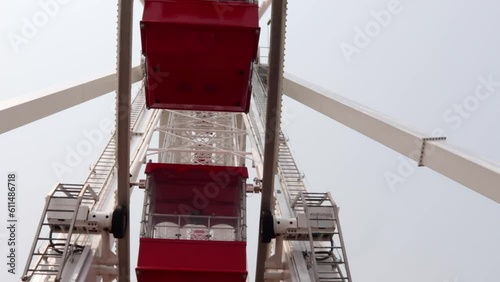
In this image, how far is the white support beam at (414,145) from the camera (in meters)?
5.57

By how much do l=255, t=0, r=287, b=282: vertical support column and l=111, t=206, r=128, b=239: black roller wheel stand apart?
2026 mm

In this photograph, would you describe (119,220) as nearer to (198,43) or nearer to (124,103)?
(124,103)

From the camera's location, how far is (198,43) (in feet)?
28.2

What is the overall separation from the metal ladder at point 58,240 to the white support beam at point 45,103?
4.20 feet

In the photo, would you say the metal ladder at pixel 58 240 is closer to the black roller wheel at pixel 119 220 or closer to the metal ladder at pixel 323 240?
the black roller wheel at pixel 119 220

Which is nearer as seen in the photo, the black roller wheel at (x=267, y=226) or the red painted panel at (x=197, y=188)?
the black roller wheel at (x=267, y=226)

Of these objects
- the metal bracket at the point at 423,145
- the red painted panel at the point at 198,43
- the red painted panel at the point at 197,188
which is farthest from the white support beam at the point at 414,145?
the red painted panel at the point at 197,188

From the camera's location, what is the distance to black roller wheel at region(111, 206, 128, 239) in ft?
26.8

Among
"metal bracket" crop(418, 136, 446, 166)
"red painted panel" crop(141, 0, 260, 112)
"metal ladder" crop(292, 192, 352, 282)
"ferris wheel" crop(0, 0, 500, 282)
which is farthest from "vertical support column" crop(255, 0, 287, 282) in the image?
"metal bracket" crop(418, 136, 446, 166)

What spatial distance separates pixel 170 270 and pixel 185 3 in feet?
13.4

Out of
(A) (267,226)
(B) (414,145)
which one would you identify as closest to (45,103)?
(A) (267,226)

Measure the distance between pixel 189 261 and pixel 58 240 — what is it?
1.95 metres

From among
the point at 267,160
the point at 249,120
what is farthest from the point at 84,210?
the point at 249,120

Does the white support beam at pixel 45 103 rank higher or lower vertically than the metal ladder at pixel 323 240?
higher
